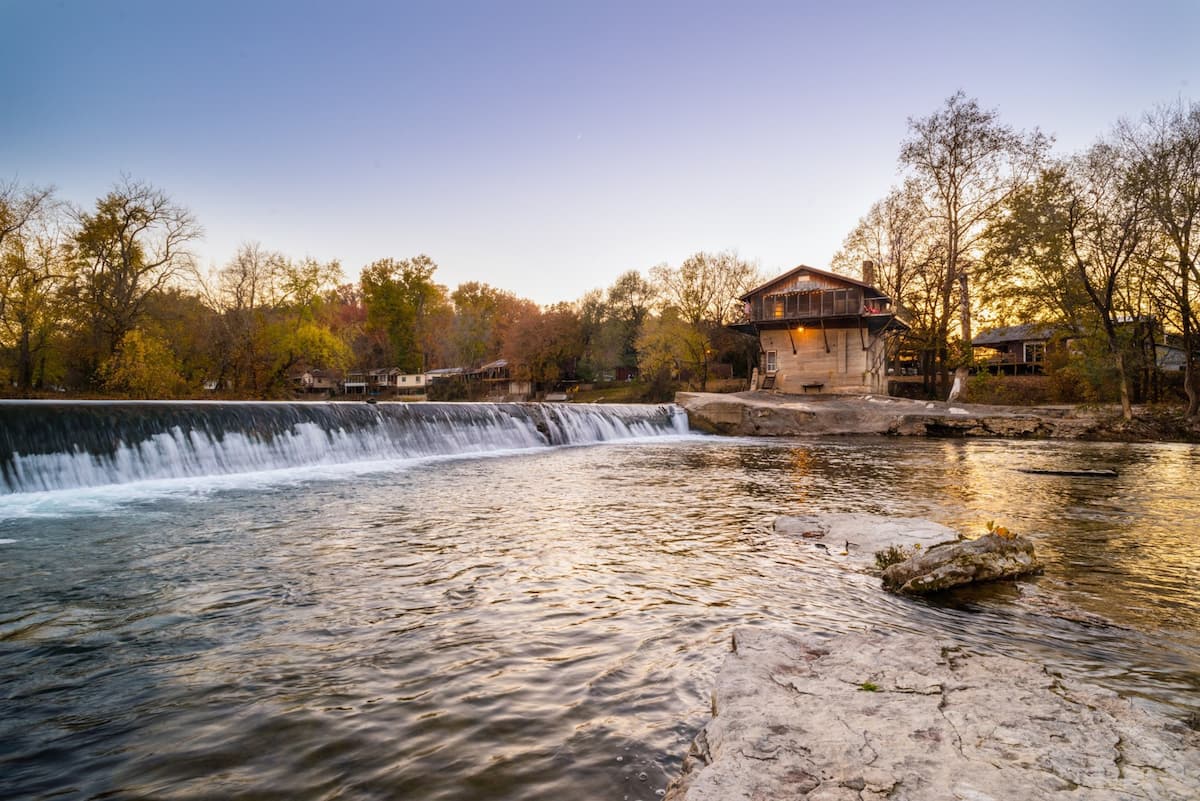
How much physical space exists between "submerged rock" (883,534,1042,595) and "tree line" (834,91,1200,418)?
2392cm

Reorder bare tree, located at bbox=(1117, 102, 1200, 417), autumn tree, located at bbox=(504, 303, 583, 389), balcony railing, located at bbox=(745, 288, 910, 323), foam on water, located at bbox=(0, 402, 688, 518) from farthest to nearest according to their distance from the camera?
autumn tree, located at bbox=(504, 303, 583, 389), balcony railing, located at bbox=(745, 288, 910, 323), bare tree, located at bbox=(1117, 102, 1200, 417), foam on water, located at bbox=(0, 402, 688, 518)

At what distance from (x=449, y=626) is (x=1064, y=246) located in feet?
98.4

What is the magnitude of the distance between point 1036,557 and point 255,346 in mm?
48757

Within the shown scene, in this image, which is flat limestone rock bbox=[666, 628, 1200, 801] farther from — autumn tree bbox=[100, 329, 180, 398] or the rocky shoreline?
autumn tree bbox=[100, 329, 180, 398]

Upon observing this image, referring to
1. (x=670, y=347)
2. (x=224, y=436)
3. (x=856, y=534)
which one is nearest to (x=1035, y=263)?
(x=856, y=534)

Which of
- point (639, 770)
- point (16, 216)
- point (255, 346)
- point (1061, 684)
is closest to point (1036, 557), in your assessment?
point (1061, 684)

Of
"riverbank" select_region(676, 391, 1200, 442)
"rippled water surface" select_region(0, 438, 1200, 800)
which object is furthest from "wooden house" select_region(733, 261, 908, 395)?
"rippled water surface" select_region(0, 438, 1200, 800)

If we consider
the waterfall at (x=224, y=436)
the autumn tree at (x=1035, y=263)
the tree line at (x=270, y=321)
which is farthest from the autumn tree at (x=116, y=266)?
the autumn tree at (x=1035, y=263)

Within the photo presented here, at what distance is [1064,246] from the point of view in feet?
81.0

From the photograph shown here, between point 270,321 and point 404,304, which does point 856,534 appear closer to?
point 270,321

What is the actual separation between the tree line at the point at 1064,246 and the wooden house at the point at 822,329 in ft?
8.21

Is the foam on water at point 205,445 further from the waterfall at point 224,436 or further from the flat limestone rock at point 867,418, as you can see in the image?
the flat limestone rock at point 867,418

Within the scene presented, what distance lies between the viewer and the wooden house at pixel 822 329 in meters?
36.0

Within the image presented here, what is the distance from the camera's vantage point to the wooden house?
3600 centimetres
